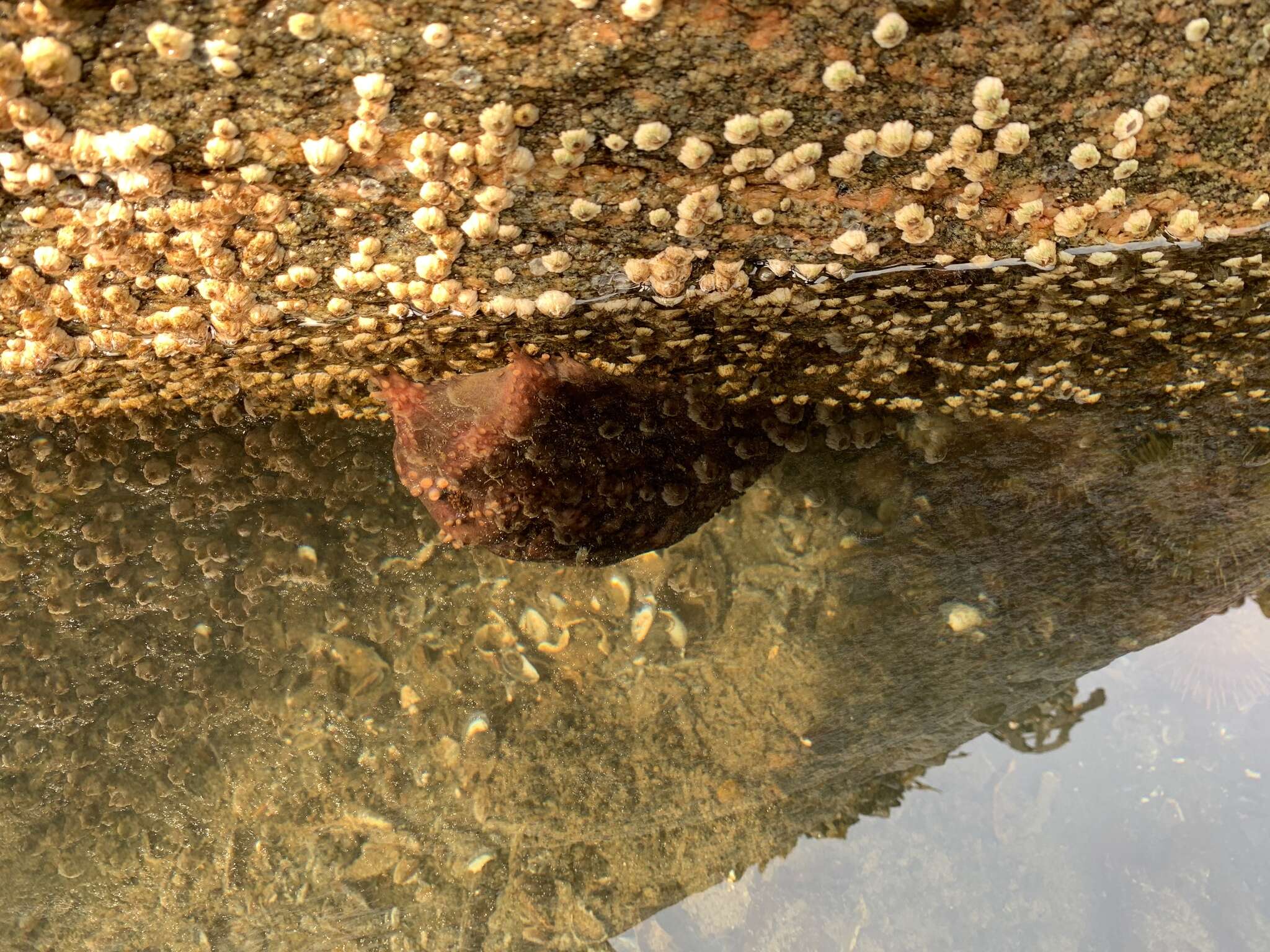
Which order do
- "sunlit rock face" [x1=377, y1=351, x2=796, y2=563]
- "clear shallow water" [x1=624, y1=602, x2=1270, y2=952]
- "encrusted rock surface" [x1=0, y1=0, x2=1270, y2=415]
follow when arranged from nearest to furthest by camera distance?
"encrusted rock surface" [x1=0, y1=0, x2=1270, y2=415]
"sunlit rock face" [x1=377, y1=351, x2=796, y2=563]
"clear shallow water" [x1=624, y1=602, x2=1270, y2=952]

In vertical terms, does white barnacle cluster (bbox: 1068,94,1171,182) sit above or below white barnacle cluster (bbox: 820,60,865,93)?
below

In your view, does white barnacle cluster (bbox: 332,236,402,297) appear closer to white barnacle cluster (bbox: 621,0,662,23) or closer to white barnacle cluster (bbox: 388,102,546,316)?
white barnacle cluster (bbox: 388,102,546,316)

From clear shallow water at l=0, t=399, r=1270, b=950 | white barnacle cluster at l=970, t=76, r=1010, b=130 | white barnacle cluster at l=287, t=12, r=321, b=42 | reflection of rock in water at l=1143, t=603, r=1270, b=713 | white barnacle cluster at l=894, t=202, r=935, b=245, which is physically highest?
white barnacle cluster at l=287, t=12, r=321, b=42

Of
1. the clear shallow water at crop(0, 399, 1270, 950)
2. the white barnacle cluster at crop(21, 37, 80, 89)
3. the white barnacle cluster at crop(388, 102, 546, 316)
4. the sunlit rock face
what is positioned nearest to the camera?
the white barnacle cluster at crop(21, 37, 80, 89)

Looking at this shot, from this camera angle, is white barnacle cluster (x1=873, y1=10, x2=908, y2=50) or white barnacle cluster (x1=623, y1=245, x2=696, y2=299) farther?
white barnacle cluster (x1=623, y1=245, x2=696, y2=299)

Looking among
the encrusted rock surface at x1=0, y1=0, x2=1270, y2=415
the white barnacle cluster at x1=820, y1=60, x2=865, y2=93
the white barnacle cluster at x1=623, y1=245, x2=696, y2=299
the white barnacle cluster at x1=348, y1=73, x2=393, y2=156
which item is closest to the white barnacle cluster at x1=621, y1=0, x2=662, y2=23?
the encrusted rock surface at x1=0, y1=0, x2=1270, y2=415

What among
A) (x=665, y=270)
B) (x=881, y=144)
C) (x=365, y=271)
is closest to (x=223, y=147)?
(x=365, y=271)

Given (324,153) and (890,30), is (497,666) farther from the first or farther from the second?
(890,30)

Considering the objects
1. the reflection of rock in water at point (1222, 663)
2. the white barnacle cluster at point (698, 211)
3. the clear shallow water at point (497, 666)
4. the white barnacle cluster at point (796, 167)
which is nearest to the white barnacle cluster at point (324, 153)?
the white barnacle cluster at point (698, 211)
